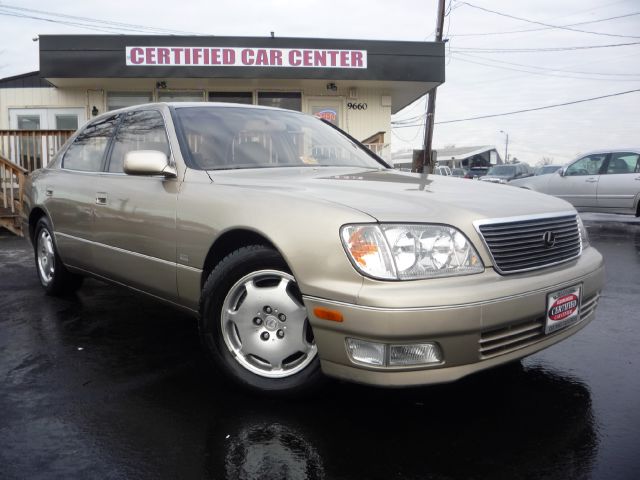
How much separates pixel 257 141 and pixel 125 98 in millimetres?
12678

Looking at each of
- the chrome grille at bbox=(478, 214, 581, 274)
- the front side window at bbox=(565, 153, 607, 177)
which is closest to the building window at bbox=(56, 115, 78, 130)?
the front side window at bbox=(565, 153, 607, 177)

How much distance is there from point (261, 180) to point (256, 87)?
1268cm

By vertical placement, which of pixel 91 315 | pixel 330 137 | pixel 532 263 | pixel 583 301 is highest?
pixel 330 137

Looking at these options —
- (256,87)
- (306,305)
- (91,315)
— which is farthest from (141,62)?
(306,305)

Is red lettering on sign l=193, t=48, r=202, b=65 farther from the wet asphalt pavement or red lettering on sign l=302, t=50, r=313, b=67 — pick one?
the wet asphalt pavement

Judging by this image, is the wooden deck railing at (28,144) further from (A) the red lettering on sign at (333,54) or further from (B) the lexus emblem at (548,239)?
(B) the lexus emblem at (548,239)

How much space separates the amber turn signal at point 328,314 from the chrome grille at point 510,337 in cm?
59

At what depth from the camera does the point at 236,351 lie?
9.91ft

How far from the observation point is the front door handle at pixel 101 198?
4.12 metres

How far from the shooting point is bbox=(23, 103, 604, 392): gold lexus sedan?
2.48 meters

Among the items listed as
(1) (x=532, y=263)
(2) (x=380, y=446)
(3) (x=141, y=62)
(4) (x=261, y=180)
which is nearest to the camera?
(2) (x=380, y=446)

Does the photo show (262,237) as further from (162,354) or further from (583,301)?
(583,301)

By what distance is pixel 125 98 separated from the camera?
50.5ft

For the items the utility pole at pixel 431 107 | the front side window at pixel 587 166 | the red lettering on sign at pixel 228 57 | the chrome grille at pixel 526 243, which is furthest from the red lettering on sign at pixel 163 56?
the chrome grille at pixel 526 243
